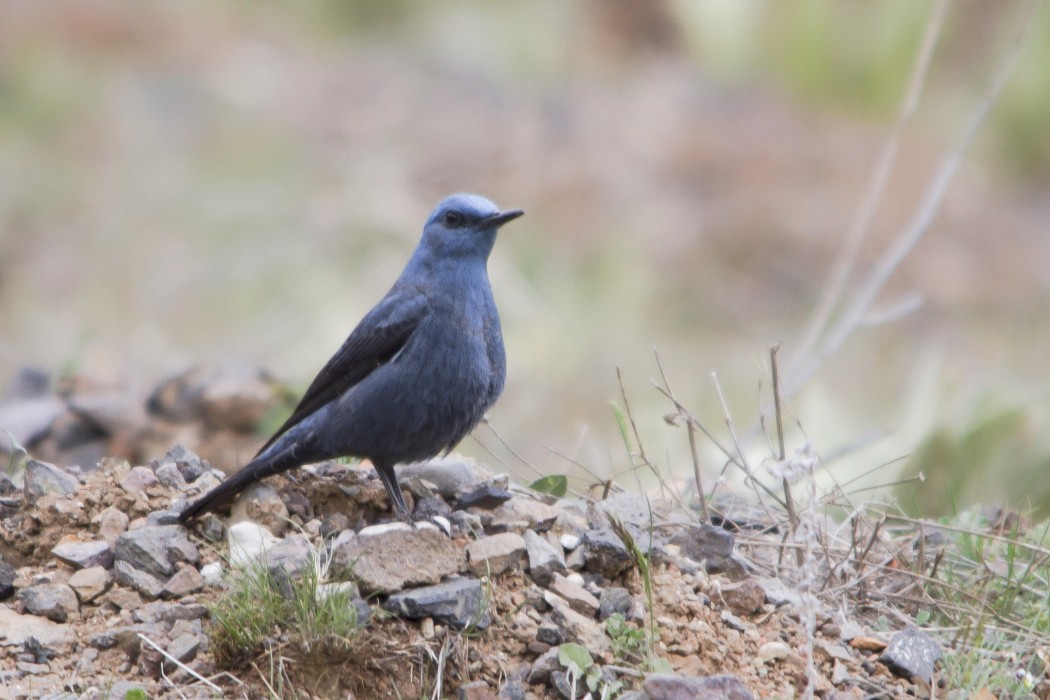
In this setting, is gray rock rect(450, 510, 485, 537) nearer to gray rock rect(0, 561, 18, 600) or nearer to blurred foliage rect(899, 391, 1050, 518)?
gray rock rect(0, 561, 18, 600)

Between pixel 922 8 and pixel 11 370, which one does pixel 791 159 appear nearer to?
pixel 922 8

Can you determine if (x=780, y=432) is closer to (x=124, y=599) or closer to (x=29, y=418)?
(x=124, y=599)

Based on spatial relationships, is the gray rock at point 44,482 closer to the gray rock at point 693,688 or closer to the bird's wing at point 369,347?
the bird's wing at point 369,347

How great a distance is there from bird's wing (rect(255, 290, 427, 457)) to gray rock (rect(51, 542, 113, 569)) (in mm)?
638

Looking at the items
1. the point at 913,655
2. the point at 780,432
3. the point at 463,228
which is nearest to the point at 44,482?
the point at 463,228

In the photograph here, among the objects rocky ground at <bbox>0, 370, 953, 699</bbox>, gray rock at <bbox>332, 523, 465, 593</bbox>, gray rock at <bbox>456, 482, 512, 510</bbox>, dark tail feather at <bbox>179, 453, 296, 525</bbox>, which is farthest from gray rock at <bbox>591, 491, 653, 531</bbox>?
dark tail feather at <bbox>179, 453, 296, 525</bbox>

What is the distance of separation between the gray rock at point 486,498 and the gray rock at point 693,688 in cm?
85

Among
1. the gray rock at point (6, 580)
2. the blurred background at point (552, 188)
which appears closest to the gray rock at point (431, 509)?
the gray rock at point (6, 580)

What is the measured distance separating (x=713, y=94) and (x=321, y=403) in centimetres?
1020

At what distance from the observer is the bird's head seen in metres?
3.97

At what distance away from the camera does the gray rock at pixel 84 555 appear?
10.8 feet

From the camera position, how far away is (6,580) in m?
3.28

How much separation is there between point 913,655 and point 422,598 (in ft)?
3.86

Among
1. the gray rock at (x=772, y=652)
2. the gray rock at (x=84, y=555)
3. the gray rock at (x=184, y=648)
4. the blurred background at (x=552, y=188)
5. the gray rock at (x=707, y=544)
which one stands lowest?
the gray rock at (x=184, y=648)
